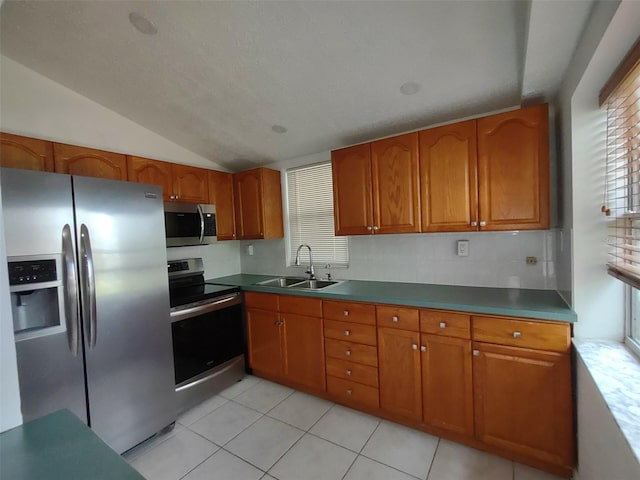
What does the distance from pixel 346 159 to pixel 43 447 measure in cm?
225

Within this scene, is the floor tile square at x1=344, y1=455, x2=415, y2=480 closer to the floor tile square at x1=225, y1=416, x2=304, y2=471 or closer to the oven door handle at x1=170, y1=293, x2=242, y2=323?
the floor tile square at x1=225, y1=416, x2=304, y2=471

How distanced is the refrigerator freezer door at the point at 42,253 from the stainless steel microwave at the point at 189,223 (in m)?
0.87

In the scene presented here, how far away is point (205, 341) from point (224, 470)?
3.21 feet

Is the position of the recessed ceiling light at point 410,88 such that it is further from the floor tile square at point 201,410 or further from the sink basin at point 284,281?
the floor tile square at point 201,410

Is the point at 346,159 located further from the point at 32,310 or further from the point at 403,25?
the point at 32,310

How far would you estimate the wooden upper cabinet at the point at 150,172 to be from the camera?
2.40 m

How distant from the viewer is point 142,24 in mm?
1652

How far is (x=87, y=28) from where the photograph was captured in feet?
5.66

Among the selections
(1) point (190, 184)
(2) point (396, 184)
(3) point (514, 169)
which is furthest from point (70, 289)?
(3) point (514, 169)

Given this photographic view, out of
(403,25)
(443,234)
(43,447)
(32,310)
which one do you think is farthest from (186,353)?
(403,25)

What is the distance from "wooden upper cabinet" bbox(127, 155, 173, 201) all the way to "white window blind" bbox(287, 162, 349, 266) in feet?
3.88

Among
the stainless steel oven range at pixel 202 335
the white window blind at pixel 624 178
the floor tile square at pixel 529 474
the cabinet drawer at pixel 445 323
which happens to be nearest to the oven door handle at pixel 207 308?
the stainless steel oven range at pixel 202 335

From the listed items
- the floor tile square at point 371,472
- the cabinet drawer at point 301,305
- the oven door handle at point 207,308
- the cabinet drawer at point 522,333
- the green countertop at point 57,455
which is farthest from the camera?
the cabinet drawer at point 301,305

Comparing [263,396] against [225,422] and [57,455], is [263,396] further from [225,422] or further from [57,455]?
[57,455]
